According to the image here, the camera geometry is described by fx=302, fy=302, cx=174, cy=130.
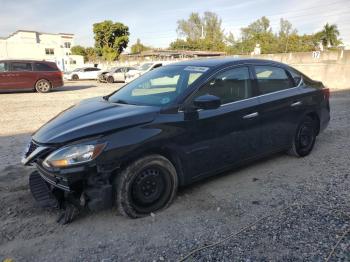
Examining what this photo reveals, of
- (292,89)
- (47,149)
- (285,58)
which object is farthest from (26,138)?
(285,58)

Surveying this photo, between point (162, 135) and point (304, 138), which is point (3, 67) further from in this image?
point (304, 138)

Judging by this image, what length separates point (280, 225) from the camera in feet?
9.97

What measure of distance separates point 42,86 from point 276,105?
1489cm

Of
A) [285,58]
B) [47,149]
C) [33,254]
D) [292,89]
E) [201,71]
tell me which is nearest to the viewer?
[33,254]

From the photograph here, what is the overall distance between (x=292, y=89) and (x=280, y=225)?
2349mm

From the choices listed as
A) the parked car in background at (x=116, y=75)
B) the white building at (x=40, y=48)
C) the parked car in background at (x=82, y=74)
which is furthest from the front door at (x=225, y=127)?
the white building at (x=40, y=48)

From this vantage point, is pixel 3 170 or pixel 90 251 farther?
pixel 3 170

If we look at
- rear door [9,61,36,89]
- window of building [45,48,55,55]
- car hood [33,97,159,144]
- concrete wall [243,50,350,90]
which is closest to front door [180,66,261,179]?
car hood [33,97,159,144]

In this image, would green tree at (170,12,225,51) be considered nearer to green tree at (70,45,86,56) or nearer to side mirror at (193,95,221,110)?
green tree at (70,45,86,56)

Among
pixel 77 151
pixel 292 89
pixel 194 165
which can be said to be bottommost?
pixel 194 165

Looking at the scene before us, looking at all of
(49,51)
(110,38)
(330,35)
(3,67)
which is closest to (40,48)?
(49,51)

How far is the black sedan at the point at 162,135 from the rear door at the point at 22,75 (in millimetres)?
13375

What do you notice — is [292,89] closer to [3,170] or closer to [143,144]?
[143,144]

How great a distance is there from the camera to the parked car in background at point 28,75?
50.1 feet
